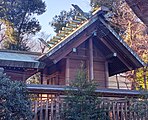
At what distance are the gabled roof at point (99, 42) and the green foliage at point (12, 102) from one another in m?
4.26

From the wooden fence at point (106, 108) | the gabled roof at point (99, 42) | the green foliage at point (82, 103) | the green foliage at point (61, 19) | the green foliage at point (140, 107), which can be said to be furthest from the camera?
the green foliage at point (61, 19)

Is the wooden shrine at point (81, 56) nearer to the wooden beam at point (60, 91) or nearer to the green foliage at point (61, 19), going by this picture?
Answer: the wooden beam at point (60, 91)

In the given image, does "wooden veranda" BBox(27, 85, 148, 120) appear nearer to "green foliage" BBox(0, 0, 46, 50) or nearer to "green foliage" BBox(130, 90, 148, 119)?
"green foliage" BBox(130, 90, 148, 119)

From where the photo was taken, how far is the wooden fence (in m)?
6.57

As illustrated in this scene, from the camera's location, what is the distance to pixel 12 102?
5.41 m

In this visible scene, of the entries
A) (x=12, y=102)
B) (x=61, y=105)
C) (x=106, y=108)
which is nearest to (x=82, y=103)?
(x=61, y=105)

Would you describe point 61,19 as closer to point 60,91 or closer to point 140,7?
point 60,91

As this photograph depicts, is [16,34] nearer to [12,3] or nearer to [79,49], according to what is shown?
[12,3]

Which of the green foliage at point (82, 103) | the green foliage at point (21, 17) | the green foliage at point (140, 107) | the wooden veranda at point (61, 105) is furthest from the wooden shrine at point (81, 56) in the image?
the green foliage at point (21, 17)

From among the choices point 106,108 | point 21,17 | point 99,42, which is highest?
A: point 21,17

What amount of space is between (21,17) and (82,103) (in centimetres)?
1620

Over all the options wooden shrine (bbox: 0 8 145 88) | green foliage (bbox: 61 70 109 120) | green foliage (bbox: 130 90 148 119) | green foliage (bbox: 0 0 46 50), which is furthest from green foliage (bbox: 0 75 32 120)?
green foliage (bbox: 0 0 46 50)

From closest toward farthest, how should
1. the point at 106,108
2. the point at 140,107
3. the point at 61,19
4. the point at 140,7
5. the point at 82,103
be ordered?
1. the point at 140,7
2. the point at 82,103
3. the point at 106,108
4. the point at 140,107
5. the point at 61,19

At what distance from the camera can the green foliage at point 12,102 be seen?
5305mm
